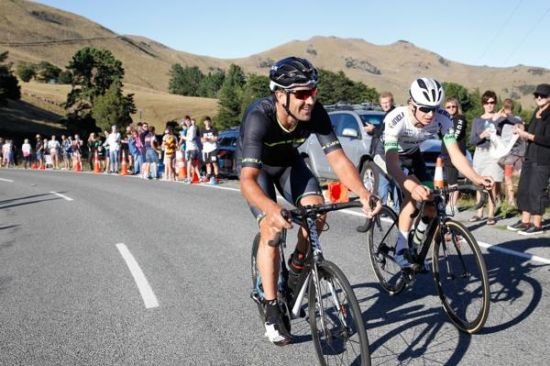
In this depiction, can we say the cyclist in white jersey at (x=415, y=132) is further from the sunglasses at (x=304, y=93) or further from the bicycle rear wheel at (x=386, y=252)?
the sunglasses at (x=304, y=93)

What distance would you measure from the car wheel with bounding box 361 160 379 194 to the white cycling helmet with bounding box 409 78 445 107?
5.56 metres

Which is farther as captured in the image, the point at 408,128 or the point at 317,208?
the point at 408,128

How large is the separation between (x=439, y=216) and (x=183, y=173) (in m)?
14.7

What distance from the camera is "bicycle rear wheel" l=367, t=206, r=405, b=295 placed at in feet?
16.3

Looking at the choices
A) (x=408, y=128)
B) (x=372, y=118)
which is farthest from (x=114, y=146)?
(x=408, y=128)

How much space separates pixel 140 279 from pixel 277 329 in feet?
8.48

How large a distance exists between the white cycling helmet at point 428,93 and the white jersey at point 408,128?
301mm

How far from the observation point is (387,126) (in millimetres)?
4777

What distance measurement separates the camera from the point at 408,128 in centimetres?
484

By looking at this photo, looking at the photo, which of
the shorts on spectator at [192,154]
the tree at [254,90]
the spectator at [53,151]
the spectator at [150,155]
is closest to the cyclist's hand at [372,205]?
the shorts on spectator at [192,154]

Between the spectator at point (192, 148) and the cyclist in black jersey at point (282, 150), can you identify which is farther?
the spectator at point (192, 148)

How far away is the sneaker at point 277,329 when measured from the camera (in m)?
3.77

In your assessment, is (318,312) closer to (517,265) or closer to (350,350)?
(350,350)

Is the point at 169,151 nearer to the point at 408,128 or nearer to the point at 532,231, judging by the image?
the point at 532,231
